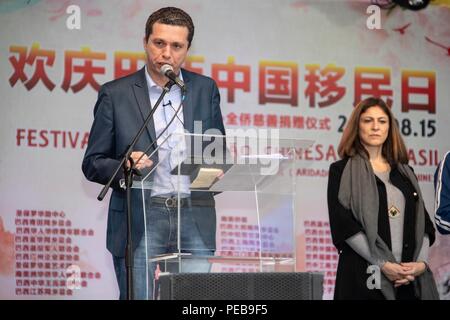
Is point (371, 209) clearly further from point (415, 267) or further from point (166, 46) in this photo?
point (166, 46)

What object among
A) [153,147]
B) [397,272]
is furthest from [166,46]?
[397,272]

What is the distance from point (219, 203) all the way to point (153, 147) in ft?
2.58

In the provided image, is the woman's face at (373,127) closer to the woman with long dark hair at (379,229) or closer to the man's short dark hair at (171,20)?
the woman with long dark hair at (379,229)

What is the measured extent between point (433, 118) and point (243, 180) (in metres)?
2.33

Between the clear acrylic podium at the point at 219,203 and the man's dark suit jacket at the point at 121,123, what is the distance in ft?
1.98

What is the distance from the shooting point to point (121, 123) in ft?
13.9

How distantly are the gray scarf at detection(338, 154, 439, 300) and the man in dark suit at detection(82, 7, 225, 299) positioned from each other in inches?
25.1

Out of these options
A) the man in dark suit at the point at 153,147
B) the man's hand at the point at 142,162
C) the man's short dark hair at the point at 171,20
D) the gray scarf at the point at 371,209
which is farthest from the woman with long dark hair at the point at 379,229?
the man's hand at the point at 142,162

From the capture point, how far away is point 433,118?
5.41m

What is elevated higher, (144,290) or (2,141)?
(2,141)

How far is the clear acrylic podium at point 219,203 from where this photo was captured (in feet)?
10.7
